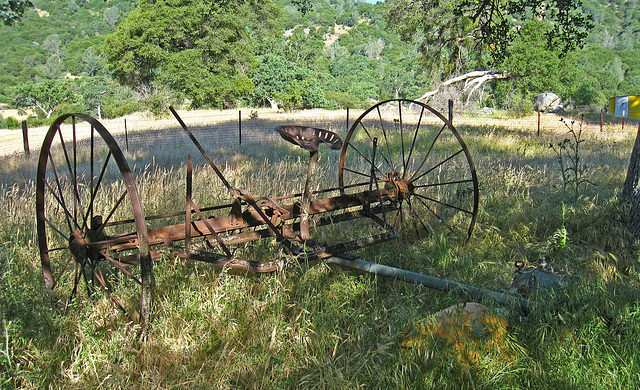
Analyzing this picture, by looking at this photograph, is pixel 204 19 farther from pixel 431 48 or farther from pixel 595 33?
pixel 595 33

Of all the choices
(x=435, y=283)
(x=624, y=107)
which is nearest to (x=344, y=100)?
(x=624, y=107)

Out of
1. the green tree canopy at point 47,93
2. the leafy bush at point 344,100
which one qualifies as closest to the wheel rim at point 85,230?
the leafy bush at point 344,100

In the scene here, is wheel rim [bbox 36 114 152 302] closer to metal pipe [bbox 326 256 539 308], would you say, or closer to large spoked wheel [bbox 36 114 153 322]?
large spoked wheel [bbox 36 114 153 322]

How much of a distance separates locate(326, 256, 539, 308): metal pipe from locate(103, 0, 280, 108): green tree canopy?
111ft

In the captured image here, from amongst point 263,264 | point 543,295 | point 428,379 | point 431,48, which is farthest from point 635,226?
point 431,48

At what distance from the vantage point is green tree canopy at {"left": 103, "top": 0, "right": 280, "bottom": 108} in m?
34.7

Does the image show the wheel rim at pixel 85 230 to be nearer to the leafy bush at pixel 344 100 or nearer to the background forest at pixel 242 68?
the background forest at pixel 242 68

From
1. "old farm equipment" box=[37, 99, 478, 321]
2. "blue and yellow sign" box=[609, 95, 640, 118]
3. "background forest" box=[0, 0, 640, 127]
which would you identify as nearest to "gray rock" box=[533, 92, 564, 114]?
"background forest" box=[0, 0, 640, 127]

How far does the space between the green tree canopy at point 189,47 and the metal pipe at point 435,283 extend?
33946 millimetres

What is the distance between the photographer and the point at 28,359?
244 centimetres

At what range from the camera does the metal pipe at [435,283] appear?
9.30ft

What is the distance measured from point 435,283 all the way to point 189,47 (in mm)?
38704

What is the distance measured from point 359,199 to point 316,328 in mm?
1526

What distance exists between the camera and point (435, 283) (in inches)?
121
